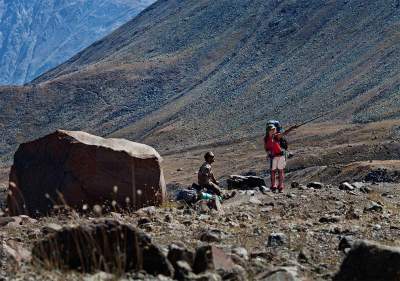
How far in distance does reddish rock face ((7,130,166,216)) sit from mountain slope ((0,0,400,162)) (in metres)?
48.9

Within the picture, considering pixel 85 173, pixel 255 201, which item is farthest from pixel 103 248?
pixel 255 201

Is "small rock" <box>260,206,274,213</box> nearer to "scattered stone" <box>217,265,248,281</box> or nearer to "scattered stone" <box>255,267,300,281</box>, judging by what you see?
"scattered stone" <box>255,267,300,281</box>

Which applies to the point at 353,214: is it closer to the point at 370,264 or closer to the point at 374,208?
the point at 374,208

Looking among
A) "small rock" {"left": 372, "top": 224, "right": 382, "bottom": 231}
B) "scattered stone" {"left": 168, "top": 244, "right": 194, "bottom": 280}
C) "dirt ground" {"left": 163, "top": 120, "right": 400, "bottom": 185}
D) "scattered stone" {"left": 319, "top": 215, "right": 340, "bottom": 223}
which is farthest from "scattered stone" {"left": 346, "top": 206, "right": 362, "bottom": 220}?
"dirt ground" {"left": 163, "top": 120, "right": 400, "bottom": 185}

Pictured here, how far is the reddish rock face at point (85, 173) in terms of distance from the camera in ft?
46.1

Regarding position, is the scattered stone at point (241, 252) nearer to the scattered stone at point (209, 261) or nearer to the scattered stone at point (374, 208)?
the scattered stone at point (209, 261)

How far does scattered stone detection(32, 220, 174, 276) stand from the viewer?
22.3 feet

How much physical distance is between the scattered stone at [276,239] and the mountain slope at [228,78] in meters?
52.9

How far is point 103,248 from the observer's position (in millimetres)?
6906


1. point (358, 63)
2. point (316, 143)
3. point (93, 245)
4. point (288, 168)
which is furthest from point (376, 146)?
point (93, 245)

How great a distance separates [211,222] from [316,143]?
46.7 m

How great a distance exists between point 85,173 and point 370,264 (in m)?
8.05

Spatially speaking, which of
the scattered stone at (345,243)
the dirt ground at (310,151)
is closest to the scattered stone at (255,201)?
the scattered stone at (345,243)

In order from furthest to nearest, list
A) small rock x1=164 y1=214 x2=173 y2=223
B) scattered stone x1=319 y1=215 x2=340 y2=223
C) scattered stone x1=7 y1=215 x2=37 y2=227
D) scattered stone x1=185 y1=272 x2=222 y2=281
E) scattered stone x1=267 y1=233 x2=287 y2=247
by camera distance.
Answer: scattered stone x1=319 y1=215 x2=340 y2=223, scattered stone x1=7 y1=215 x2=37 y2=227, small rock x1=164 y1=214 x2=173 y2=223, scattered stone x1=267 y1=233 x2=287 y2=247, scattered stone x1=185 y1=272 x2=222 y2=281
